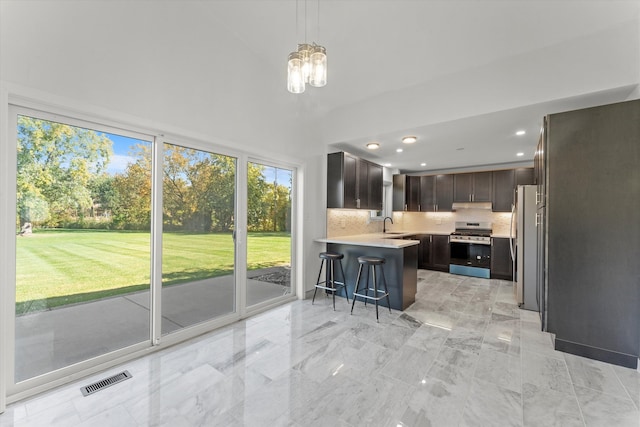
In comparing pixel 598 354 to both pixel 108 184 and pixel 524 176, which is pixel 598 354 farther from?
pixel 108 184

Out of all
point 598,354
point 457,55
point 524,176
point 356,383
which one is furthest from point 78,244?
point 524,176

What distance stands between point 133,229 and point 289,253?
7.28 feet

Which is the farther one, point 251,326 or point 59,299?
point 251,326

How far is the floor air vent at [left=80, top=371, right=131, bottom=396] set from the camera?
6.47 feet

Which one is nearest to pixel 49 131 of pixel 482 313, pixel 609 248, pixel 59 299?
pixel 59 299

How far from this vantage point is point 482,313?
11.9ft

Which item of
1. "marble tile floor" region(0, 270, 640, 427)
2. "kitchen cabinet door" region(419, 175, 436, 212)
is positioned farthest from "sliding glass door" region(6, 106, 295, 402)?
"kitchen cabinet door" region(419, 175, 436, 212)

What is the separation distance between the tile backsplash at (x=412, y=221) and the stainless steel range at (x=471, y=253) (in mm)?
256

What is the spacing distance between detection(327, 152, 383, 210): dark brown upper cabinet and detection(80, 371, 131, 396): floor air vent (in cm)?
334

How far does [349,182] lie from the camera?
4.57 m

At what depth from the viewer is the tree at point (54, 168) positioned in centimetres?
194

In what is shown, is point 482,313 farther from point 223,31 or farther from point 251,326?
point 223,31

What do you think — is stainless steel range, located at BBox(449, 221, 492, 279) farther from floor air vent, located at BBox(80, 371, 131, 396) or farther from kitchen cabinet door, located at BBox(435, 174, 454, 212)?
floor air vent, located at BBox(80, 371, 131, 396)

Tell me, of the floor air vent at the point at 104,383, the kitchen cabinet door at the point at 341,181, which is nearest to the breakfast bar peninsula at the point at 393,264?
the kitchen cabinet door at the point at 341,181
